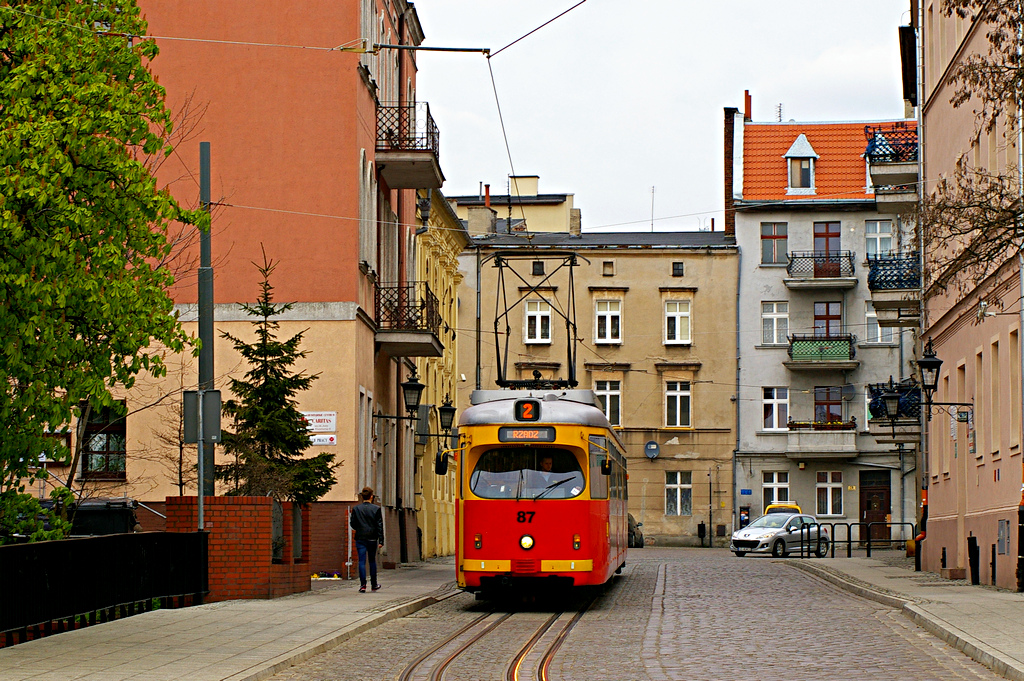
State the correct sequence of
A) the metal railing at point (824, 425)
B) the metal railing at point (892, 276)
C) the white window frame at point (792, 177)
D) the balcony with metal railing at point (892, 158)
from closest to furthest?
the metal railing at point (892, 276) → the balcony with metal railing at point (892, 158) → the metal railing at point (824, 425) → the white window frame at point (792, 177)

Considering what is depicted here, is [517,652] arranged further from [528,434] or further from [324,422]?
[324,422]

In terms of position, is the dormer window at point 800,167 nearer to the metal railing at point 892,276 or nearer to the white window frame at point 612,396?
the white window frame at point 612,396

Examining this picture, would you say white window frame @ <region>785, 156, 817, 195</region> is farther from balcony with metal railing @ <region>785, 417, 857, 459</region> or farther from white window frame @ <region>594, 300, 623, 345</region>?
balcony with metal railing @ <region>785, 417, 857, 459</region>

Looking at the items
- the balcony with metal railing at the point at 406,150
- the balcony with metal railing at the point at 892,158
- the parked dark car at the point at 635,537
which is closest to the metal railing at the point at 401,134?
the balcony with metal railing at the point at 406,150

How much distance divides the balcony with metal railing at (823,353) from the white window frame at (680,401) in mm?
4248

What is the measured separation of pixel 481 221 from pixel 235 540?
1887 inches

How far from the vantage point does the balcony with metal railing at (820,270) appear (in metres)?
61.0

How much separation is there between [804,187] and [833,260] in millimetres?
3498

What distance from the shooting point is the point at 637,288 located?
6241 cm

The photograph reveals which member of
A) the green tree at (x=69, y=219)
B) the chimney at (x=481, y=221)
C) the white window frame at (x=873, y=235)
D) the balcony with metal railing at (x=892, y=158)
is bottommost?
the green tree at (x=69, y=219)

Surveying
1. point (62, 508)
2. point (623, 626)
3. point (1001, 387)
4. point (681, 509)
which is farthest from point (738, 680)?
point (681, 509)

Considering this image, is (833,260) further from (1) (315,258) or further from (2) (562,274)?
(1) (315,258)

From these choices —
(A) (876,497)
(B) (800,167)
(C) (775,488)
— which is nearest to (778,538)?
(C) (775,488)

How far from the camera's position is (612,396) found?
62.6m
